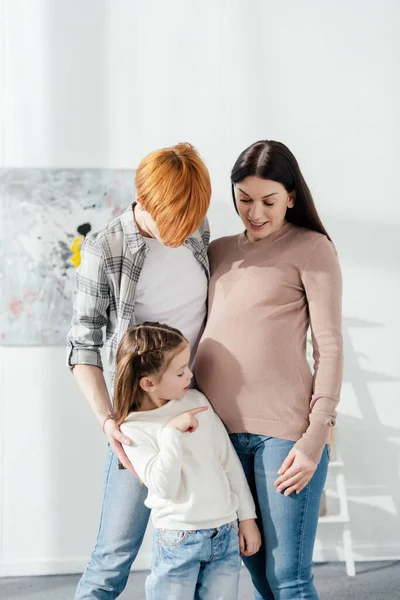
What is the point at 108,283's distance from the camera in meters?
1.73

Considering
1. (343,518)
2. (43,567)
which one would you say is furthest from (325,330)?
(43,567)

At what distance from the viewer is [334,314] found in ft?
5.35

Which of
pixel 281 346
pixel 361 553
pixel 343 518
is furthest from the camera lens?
pixel 361 553

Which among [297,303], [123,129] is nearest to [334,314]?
[297,303]

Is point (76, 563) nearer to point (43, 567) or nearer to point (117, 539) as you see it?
point (43, 567)

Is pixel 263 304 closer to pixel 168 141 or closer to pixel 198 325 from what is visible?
pixel 198 325

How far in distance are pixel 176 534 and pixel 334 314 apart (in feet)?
2.05

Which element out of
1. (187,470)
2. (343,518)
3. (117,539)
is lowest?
(343,518)

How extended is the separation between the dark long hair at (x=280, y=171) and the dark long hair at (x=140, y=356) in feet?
Result: 1.39

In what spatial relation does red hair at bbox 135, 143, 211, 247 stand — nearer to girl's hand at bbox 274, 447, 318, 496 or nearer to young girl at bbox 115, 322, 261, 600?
young girl at bbox 115, 322, 261, 600

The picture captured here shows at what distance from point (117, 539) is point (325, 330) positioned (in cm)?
72

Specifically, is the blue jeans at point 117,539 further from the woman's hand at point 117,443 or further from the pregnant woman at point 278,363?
the pregnant woman at point 278,363

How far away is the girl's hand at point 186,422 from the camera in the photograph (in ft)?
5.16

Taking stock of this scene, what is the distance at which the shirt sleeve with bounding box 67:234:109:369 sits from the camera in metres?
1.71
